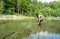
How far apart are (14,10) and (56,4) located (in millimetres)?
57062

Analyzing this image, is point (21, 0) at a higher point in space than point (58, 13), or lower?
higher

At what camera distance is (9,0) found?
55.6 metres

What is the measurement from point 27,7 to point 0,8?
15163mm

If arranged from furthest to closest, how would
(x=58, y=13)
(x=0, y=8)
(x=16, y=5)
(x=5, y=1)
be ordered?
(x=58, y=13) < (x=16, y=5) < (x=5, y=1) < (x=0, y=8)

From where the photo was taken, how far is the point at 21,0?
61.2 metres

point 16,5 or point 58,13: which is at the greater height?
point 16,5

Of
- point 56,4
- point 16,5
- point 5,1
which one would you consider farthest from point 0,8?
point 56,4

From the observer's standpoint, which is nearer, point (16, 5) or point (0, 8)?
point (0, 8)

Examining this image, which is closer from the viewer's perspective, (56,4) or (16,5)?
(16,5)

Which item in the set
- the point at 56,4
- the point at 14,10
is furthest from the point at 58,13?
the point at 14,10

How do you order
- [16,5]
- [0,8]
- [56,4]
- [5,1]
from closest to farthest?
Answer: 1. [0,8]
2. [5,1]
3. [16,5]
4. [56,4]

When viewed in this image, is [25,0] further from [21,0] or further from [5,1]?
[5,1]

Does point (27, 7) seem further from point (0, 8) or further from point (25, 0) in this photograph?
point (0, 8)

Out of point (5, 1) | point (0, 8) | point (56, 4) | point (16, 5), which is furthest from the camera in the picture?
point (56, 4)
